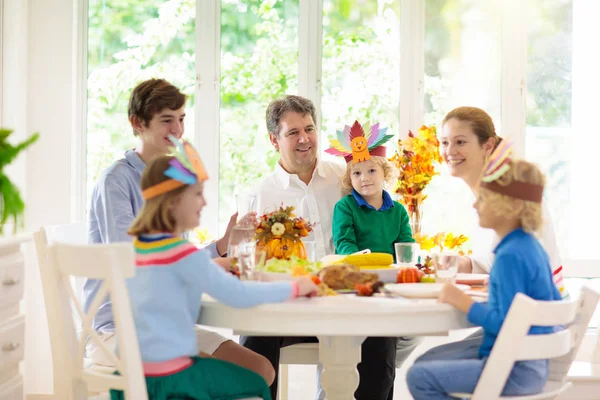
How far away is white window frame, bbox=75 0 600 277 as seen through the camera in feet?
14.3

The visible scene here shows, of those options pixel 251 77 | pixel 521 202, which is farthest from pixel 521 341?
pixel 251 77

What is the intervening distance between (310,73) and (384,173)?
1.15 metres

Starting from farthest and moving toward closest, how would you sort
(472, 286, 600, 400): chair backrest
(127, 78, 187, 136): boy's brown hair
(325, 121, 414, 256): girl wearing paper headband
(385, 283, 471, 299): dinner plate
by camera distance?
(325, 121, 414, 256): girl wearing paper headband
(127, 78, 187, 136): boy's brown hair
(385, 283, 471, 299): dinner plate
(472, 286, 600, 400): chair backrest

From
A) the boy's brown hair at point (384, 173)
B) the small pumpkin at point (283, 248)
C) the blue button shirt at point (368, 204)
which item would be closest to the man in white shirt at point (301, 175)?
the boy's brown hair at point (384, 173)

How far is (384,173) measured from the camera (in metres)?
3.44

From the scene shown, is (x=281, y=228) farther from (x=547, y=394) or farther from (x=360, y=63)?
(x=360, y=63)

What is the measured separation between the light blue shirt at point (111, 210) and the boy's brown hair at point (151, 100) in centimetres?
16

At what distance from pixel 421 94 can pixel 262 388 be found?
2524 millimetres

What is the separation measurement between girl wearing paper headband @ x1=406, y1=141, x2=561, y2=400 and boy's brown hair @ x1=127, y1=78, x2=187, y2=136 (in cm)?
123

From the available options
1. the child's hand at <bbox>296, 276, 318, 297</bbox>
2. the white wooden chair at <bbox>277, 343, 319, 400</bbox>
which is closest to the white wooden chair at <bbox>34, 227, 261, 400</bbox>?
the child's hand at <bbox>296, 276, 318, 297</bbox>

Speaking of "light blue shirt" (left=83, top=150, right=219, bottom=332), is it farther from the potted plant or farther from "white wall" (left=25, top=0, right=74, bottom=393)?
"white wall" (left=25, top=0, right=74, bottom=393)

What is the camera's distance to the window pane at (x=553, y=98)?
4406mm

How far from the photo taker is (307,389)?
170 inches

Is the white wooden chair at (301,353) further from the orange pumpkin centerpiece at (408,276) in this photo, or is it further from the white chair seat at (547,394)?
the white chair seat at (547,394)
